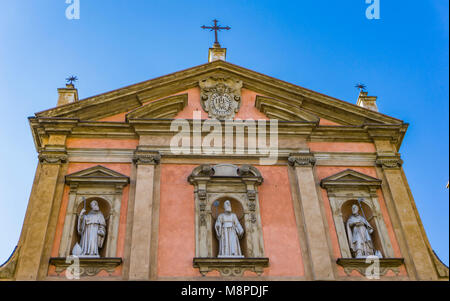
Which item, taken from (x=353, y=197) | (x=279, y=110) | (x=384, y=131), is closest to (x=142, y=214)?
(x=279, y=110)

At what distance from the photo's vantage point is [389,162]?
40.1ft

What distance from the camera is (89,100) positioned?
12.6m

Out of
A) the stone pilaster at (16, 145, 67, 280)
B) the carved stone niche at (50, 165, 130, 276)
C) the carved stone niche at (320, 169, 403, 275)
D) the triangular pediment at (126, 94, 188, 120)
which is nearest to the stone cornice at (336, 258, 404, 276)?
the carved stone niche at (320, 169, 403, 275)

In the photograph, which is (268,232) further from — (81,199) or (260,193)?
(81,199)

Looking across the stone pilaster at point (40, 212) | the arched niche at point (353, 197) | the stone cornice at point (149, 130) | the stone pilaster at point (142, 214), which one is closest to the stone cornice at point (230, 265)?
the stone pilaster at point (142, 214)

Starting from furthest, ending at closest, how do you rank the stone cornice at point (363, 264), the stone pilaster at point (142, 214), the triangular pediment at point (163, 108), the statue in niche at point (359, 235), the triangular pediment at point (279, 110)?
the triangular pediment at point (279, 110) < the triangular pediment at point (163, 108) < the statue in niche at point (359, 235) < the stone cornice at point (363, 264) < the stone pilaster at point (142, 214)

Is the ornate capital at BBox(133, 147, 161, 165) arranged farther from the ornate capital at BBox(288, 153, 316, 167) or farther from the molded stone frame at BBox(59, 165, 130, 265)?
the ornate capital at BBox(288, 153, 316, 167)

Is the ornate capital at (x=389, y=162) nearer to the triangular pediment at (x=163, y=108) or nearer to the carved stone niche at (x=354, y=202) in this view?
the carved stone niche at (x=354, y=202)

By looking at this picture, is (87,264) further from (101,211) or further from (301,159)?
(301,159)

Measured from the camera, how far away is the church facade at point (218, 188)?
10.3 meters

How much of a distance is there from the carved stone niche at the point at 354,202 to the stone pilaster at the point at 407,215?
0.38 m

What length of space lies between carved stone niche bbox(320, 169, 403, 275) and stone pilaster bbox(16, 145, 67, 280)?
5.98 m

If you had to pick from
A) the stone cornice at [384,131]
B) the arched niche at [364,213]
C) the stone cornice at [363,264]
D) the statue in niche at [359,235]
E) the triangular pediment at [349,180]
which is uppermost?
the stone cornice at [384,131]
